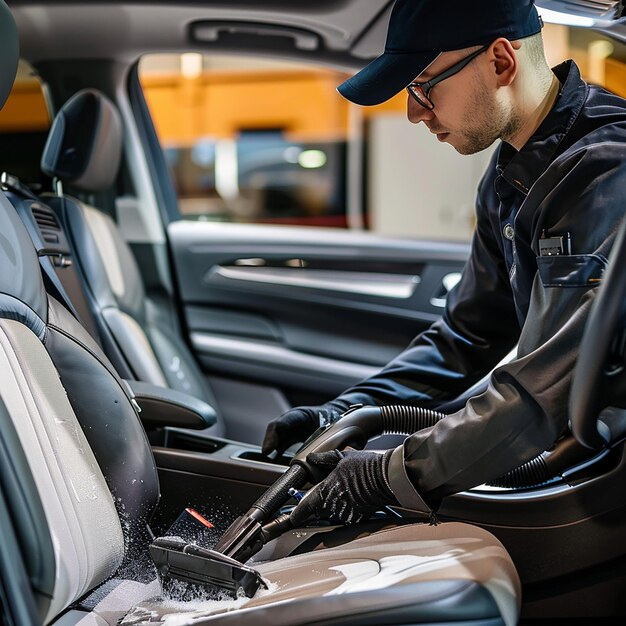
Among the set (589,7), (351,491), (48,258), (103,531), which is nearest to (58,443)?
(103,531)

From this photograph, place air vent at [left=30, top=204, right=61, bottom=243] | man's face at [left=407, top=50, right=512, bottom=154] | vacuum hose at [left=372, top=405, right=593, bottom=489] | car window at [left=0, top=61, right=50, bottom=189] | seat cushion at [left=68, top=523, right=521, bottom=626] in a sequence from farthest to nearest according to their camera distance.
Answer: car window at [left=0, top=61, right=50, bottom=189], air vent at [left=30, top=204, right=61, bottom=243], vacuum hose at [left=372, top=405, right=593, bottom=489], man's face at [left=407, top=50, right=512, bottom=154], seat cushion at [left=68, top=523, right=521, bottom=626]

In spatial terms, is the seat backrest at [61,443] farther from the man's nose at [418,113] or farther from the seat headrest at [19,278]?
the man's nose at [418,113]

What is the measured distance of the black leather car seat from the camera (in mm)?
1155

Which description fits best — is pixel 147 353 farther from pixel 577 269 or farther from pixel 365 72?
pixel 577 269

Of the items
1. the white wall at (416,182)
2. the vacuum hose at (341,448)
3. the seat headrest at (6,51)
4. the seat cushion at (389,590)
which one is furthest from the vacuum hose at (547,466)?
the white wall at (416,182)

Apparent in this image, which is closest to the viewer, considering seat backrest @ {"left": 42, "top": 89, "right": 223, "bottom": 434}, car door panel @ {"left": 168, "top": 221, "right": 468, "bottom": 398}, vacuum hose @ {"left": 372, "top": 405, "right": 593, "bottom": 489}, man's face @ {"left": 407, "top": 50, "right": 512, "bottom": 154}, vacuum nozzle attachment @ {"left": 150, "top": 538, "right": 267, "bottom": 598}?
vacuum nozzle attachment @ {"left": 150, "top": 538, "right": 267, "bottom": 598}

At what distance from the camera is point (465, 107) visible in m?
1.38

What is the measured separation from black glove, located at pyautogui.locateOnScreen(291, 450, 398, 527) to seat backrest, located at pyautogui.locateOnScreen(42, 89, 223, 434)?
3.11ft

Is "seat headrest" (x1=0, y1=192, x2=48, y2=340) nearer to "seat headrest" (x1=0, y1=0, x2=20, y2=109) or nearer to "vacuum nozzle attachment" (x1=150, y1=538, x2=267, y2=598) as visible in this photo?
"seat headrest" (x1=0, y1=0, x2=20, y2=109)

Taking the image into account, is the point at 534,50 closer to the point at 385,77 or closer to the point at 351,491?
the point at 385,77

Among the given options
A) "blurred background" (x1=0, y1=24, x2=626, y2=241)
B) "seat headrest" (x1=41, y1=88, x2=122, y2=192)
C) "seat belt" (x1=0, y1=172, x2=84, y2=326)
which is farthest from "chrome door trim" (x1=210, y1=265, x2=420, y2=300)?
"blurred background" (x1=0, y1=24, x2=626, y2=241)

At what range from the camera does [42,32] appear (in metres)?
2.52

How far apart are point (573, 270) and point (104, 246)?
1625 mm

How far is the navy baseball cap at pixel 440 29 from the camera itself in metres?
1.31
